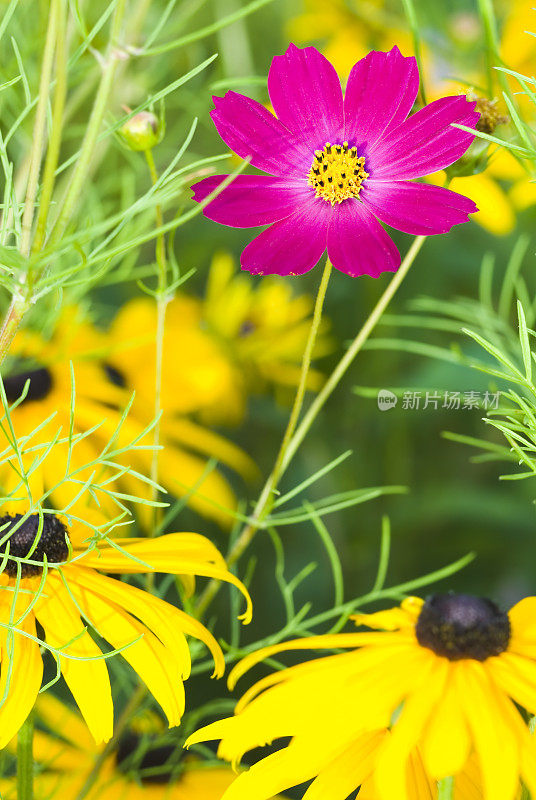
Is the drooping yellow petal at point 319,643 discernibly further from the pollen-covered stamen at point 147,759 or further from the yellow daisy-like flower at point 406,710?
the pollen-covered stamen at point 147,759

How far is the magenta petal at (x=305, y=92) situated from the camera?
0.26 m

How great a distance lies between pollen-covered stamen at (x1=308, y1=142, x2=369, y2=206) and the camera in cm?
26

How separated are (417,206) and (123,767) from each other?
0.27 m

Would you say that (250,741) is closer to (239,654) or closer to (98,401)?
(239,654)

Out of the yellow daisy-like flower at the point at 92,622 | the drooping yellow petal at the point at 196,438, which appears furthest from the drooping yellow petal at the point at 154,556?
the drooping yellow petal at the point at 196,438

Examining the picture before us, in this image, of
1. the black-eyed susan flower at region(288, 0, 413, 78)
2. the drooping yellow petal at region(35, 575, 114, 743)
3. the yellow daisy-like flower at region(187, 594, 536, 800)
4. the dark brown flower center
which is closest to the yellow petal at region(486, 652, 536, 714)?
the yellow daisy-like flower at region(187, 594, 536, 800)

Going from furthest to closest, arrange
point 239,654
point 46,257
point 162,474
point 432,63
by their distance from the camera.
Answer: point 432,63 → point 162,474 → point 239,654 → point 46,257

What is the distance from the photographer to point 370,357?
0.68 meters

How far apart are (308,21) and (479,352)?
1.02 ft

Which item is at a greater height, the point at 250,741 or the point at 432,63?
the point at 432,63

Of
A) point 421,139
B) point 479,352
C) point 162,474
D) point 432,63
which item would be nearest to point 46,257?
point 421,139

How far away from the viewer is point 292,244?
250 millimetres

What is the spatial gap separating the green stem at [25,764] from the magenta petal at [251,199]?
0.50 ft

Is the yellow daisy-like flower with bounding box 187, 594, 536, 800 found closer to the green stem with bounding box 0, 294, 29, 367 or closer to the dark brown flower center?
the green stem with bounding box 0, 294, 29, 367
